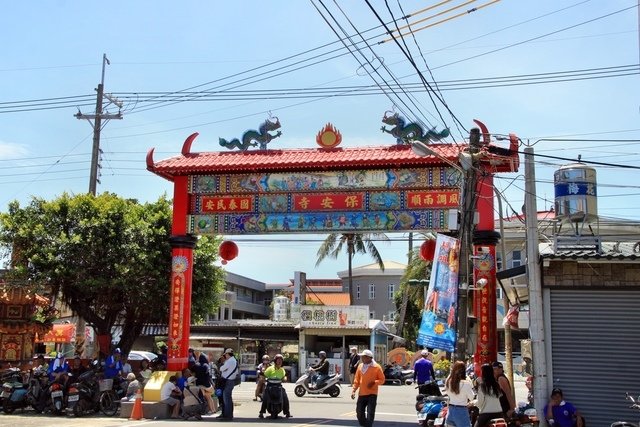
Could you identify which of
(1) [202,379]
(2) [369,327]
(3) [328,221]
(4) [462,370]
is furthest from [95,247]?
(2) [369,327]

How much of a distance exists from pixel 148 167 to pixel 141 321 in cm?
725

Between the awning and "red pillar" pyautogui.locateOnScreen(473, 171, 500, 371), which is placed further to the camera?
the awning

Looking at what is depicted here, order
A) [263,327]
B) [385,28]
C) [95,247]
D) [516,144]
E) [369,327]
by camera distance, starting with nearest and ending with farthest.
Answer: [385,28]
[516,144]
[95,247]
[369,327]
[263,327]

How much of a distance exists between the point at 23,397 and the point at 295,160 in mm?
9077

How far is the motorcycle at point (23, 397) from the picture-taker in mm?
18156

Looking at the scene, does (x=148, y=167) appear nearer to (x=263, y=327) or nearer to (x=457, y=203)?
(x=457, y=203)

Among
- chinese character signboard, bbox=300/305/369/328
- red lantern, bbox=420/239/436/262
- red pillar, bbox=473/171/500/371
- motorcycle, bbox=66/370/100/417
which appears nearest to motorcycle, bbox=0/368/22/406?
motorcycle, bbox=66/370/100/417

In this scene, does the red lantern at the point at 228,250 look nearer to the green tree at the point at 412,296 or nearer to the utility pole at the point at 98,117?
the utility pole at the point at 98,117

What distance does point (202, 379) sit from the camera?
58.0ft

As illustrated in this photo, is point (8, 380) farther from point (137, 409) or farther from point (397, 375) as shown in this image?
point (397, 375)

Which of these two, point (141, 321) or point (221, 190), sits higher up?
point (221, 190)

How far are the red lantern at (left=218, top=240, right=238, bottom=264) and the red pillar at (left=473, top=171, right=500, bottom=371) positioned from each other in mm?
6372

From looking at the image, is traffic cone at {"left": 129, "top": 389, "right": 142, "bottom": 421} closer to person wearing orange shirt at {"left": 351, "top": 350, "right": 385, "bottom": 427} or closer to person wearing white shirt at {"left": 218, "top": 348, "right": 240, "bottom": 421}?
person wearing white shirt at {"left": 218, "top": 348, "right": 240, "bottom": 421}

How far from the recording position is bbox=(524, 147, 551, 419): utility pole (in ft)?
38.3
